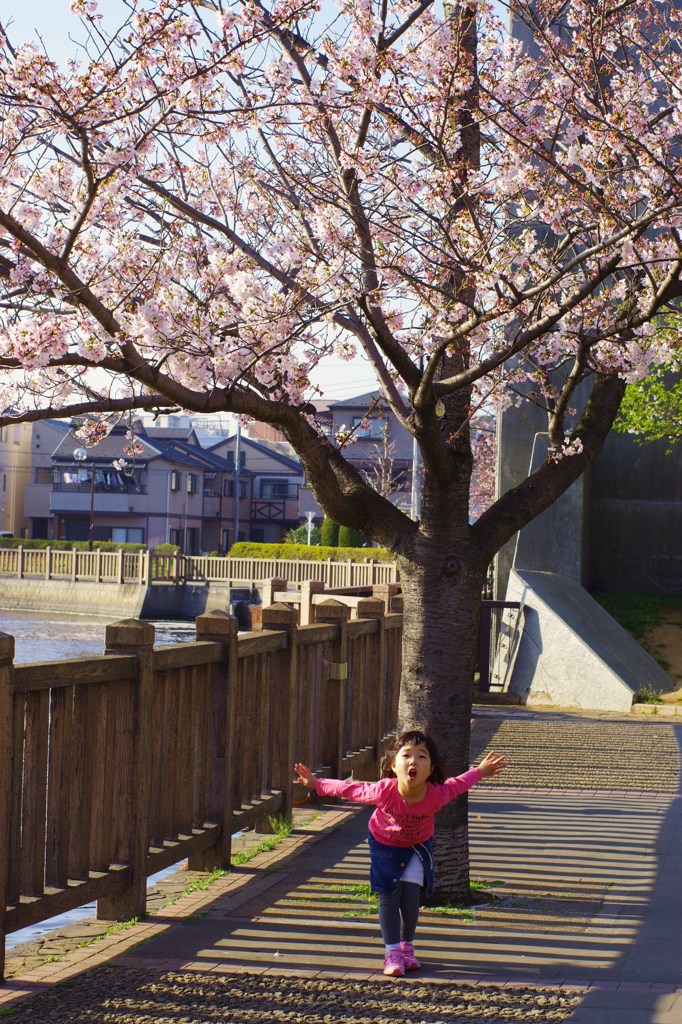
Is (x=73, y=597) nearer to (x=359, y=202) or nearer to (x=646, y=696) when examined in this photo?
(x=646, y=696)

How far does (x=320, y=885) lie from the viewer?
6.89 m

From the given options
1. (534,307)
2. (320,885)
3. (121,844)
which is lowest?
(320,885)

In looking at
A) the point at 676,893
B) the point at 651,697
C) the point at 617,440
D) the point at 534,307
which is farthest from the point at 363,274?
the point at 617,440

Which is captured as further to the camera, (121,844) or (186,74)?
(186,74)

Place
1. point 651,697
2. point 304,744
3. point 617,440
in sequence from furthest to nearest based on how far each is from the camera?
point 617,440
point 651,697
point 304,744

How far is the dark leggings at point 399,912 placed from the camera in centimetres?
Answer: 531

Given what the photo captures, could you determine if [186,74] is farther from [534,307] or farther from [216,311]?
[534,307]

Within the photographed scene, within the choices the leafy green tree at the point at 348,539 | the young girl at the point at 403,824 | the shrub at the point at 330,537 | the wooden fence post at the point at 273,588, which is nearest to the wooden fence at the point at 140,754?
the young girl at the point at 403,824

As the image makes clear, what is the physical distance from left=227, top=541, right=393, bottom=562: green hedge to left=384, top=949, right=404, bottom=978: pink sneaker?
42837 millimetres

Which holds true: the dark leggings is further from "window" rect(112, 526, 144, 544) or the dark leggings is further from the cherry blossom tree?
"window" rect(112, 526, 144, 544)

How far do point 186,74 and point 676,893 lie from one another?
16.7 feet

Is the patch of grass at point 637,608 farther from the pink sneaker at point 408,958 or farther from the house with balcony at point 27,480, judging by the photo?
the house with balcony at point 27,480

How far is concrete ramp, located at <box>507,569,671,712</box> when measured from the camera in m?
16.9

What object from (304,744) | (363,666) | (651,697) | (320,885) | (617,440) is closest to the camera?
(320,885)
